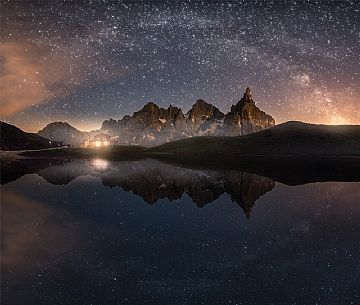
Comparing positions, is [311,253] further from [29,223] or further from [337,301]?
[29,223]

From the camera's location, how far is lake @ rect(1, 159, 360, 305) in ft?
54.4

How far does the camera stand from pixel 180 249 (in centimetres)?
2278

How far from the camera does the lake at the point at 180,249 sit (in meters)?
16.6

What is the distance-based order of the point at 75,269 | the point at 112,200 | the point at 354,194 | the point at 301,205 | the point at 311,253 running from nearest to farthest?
the point at 75,269 < the point at 311,253 < the point at 301,205 < the point at 112,200 < the point at 354,194

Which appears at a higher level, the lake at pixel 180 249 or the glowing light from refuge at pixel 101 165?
the glowing light from refuge at pixel 101 165

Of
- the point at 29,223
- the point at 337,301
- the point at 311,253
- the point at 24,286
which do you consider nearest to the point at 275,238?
the point at 311,253

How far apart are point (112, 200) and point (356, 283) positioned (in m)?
29.5

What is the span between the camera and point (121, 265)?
19953 millimetres

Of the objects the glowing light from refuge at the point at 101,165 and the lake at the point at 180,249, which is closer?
A: the lake at the point at 180,249

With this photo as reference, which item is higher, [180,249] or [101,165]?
[101,165]

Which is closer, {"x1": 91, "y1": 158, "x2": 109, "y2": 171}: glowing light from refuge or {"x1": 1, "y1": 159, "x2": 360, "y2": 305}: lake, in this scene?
{"x1": 1, "y1": 159, "x2": 360, "y2": 305}: lake

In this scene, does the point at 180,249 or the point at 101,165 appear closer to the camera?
the point at 180,249

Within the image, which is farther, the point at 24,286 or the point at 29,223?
the point at 29,223

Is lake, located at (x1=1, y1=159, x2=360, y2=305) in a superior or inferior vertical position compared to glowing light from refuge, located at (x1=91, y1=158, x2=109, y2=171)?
inferior
